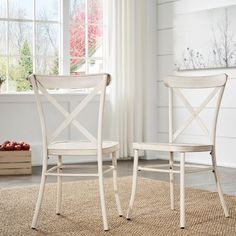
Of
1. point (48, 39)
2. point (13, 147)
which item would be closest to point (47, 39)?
point (48, 39)

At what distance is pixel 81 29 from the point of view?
6578mm

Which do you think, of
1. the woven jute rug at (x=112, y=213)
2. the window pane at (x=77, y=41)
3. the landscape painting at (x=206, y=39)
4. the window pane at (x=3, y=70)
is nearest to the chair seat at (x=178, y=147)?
the woven jute rug at (x=112, y=213)

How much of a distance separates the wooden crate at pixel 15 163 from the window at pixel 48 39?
1.03 metres

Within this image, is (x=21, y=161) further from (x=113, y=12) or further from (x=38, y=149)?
(x=113, y=12)

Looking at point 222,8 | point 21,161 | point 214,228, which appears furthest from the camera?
point 222,8

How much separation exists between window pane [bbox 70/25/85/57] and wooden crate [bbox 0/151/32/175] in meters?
1.60

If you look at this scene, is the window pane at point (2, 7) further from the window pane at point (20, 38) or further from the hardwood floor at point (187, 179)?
the hardwood floor at point (187, 179)

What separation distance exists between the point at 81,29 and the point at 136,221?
147 inches

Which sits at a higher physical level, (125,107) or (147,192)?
(125,107)

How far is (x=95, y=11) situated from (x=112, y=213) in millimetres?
3685

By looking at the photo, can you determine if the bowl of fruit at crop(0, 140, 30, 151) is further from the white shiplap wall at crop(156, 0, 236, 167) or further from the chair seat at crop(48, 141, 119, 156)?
the chair seat at crop(48, 141, 119, 156)

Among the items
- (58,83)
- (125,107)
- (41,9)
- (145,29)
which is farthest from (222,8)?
(58,83)

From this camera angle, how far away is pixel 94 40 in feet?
21.9

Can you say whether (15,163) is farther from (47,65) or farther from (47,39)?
(47,39)
